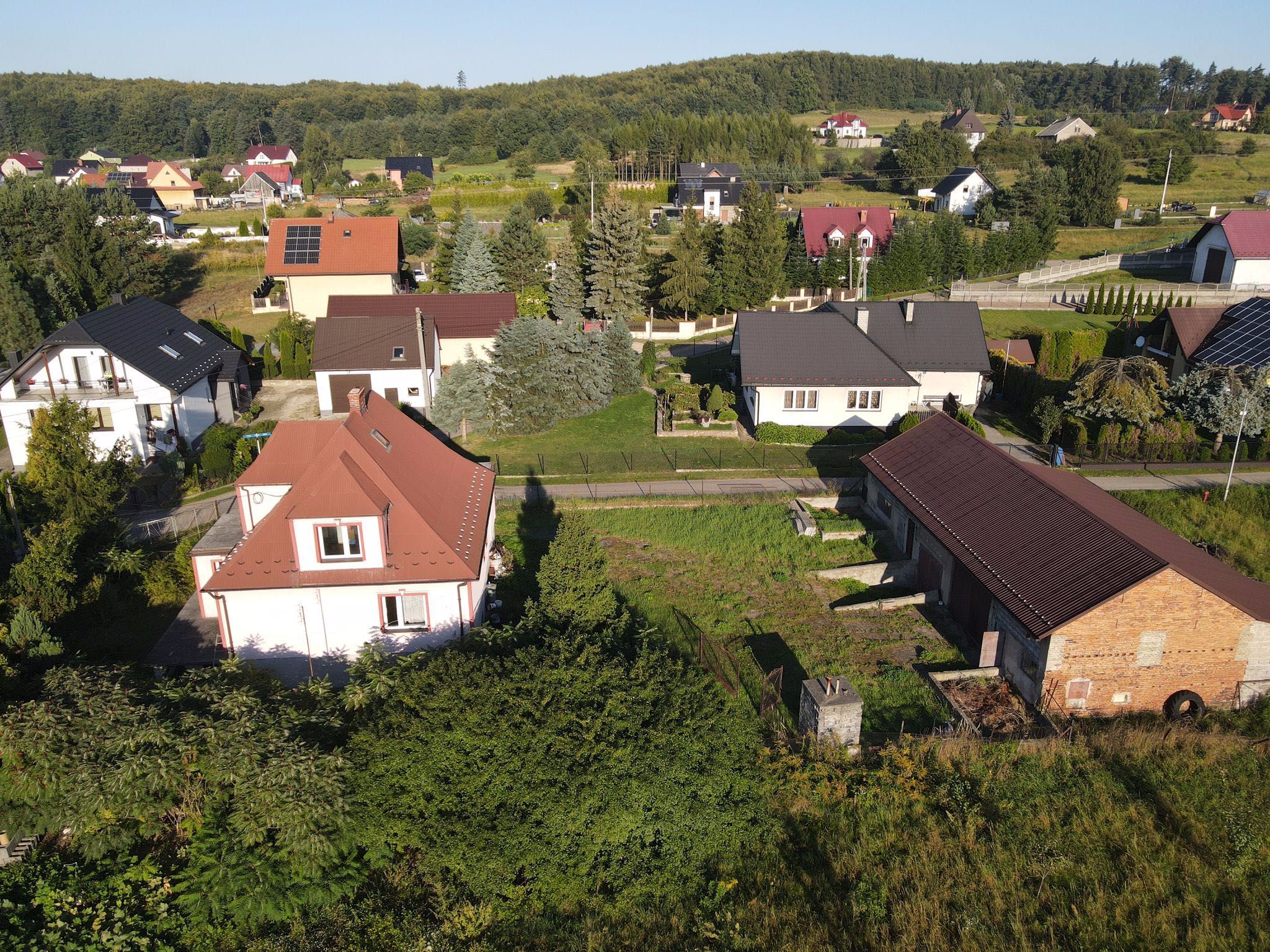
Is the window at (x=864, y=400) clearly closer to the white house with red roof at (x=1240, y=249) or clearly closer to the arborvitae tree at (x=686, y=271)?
the arborvitae tree at (x=686, y=271)

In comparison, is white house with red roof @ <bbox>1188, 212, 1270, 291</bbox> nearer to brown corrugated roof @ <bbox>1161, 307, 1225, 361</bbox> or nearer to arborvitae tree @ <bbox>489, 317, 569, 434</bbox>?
brown corrugated roof @ <bbox>1161, 307, 1225, 361</bbox>

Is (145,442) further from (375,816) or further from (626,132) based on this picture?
(626,132)

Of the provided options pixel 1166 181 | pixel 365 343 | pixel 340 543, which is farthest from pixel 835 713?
pixel 1166 181

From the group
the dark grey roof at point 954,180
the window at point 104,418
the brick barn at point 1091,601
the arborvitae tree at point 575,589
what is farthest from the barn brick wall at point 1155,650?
the dark grey roof at point 954,180

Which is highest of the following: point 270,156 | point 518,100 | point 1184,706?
point 518,100

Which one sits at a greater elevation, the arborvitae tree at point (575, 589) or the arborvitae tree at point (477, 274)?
the arborvitae tree at point (477, 274)

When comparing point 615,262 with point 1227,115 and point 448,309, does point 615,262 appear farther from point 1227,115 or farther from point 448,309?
point 1227,115

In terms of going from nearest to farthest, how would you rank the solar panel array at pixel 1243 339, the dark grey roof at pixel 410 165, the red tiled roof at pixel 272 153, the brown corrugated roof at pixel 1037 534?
1. the brown corrugated roof at pixel 1037 534
2. the solar panel array at pixel 1243 339
3. the dark grey roof at pixel 410 165
4. the red tiled roof at pixel 272 153
